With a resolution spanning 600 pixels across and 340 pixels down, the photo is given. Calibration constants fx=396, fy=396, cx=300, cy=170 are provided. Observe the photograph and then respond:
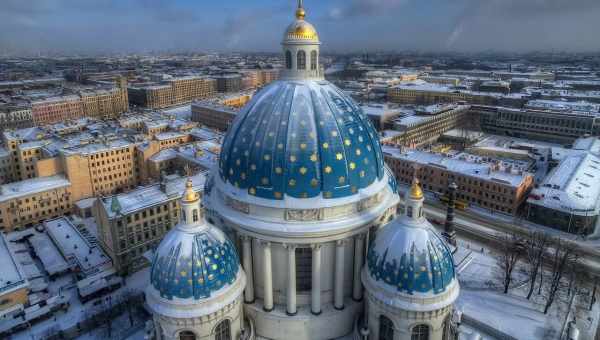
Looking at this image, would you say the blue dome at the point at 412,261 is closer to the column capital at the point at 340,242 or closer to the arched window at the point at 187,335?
the column capital at the point at 340,242

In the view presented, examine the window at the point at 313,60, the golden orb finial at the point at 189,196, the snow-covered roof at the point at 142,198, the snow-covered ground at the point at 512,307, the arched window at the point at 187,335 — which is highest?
the window at the point at 313,60

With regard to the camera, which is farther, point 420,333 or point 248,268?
point 248,268

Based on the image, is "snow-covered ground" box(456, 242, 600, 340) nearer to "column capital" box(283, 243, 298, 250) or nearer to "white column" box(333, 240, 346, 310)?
"white column" box(333, 240, 346, 310)

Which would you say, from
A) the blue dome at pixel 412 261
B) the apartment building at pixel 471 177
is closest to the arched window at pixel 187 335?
the blue dome at pixel 412 261

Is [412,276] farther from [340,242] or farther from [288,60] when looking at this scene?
[288,60]

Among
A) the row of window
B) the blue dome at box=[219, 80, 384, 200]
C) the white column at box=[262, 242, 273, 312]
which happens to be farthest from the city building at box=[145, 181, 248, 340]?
the row of window

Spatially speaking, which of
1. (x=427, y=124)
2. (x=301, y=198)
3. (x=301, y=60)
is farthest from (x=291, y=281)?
(x=427, y=124)

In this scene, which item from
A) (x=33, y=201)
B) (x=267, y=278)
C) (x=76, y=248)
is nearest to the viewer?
(x=267, y=278)
